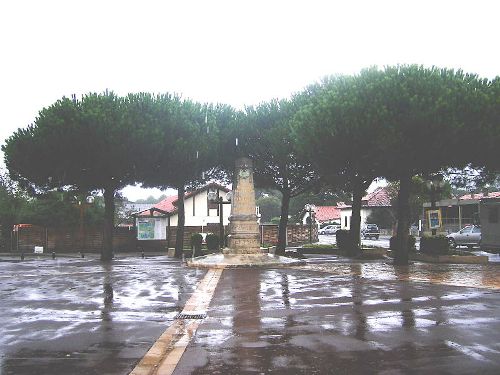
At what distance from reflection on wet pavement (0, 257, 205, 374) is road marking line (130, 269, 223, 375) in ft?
0.43

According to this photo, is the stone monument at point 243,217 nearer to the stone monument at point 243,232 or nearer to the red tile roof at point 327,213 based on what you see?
the stone monument at point 243,232

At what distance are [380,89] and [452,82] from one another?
2.88 meters

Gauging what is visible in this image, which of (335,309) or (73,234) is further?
(73,234)

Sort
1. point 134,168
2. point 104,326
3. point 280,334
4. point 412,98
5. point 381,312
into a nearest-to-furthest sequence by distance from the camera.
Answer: point 280,334 → point 104,326 → point 381,312 → point 412,98 → point 134,168

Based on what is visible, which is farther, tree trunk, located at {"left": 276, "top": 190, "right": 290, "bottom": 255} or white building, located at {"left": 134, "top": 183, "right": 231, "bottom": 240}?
white building, located at {"left": 134, "top": 183, "right": 231, "bottom": 240}

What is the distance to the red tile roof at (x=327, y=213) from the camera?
9588 centimetres

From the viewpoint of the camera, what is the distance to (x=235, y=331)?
731cm

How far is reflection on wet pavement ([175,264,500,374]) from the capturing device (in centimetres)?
547

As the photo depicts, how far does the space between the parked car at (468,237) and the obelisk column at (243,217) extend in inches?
631

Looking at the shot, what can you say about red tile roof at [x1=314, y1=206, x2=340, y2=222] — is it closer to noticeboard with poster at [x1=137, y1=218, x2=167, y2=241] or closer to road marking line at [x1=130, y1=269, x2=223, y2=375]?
noticeboard with poster at [x1=137, y1=218, x2=167, y2=241]

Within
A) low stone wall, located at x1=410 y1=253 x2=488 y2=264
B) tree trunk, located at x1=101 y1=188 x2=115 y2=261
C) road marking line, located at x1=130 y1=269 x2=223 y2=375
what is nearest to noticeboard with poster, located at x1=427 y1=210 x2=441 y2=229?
low stone wall, located at x1=410 y1=253 x2=488 y2=264

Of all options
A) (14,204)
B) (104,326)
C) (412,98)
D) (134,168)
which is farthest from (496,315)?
(14,204)

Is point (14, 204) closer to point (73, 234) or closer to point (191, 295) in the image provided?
point (73, 234)

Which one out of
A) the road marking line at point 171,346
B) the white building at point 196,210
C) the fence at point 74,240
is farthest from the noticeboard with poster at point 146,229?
the road marking line at point 171,346
